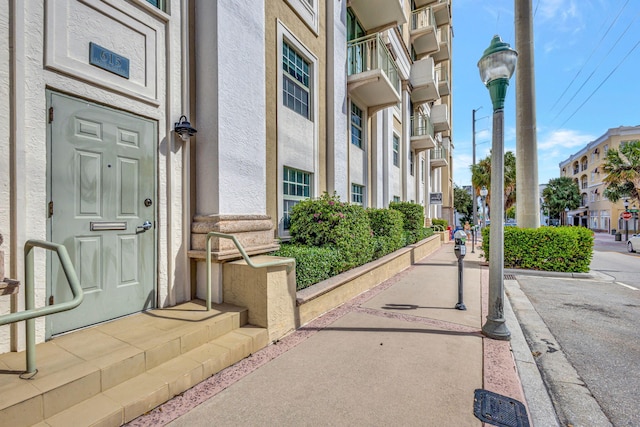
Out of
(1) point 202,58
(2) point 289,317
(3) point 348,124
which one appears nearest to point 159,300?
(2) point 289,317

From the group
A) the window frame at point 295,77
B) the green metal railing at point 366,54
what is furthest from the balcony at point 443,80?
the window frame at point 295,77

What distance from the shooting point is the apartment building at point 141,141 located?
3139 millimetres

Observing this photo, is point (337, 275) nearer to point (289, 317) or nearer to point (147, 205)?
point (289, 317)

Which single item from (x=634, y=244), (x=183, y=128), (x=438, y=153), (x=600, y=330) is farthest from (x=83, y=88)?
(x=634, y=244)

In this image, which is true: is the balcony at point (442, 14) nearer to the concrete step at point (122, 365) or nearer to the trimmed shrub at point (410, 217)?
the trimmed shrub at point (410, 217)

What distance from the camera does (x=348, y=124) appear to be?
10125 millimetres

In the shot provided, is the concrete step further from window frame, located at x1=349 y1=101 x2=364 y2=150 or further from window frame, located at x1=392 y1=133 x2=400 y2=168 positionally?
window frame, located at x1=392 y1=133 x2=400 y2=168

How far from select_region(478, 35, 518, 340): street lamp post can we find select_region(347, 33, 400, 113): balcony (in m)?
5.30

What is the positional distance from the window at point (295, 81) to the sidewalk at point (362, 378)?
203 inches

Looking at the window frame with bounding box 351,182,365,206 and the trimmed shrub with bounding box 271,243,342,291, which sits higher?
the window frame with bounding box 351,182,365,206

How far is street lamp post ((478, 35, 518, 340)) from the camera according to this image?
14.4 ft

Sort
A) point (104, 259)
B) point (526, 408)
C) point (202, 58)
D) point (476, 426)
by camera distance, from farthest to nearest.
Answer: point (202, 58) → point (104, 259) → point (526, 408) → point (476, 426)

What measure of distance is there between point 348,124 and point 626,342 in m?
8.23

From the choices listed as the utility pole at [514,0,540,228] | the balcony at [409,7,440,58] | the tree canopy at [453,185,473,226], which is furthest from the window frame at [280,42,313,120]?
the tree canopy at [453,185,473,226]
